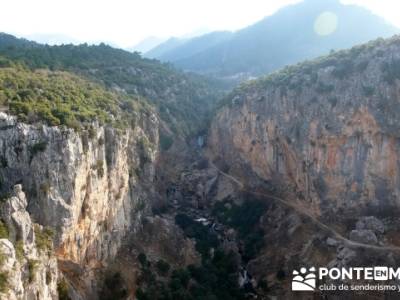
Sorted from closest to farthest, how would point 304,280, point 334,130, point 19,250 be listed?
point 19,250
point 304,280
point 334,130

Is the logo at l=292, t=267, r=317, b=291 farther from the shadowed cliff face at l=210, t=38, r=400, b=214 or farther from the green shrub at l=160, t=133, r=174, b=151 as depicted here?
the green shrub at l=160, t=133, r=174, b=151

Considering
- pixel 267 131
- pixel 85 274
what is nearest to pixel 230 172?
pixel 267 131

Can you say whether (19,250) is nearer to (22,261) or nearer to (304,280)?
(22,261)

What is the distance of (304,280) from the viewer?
57.6 meters

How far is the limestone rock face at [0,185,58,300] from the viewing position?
3105cm

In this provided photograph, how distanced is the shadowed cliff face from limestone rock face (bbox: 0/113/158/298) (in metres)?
28.4

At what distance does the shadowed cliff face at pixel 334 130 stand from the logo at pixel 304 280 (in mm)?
10799

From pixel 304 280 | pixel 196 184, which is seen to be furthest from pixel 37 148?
pixel 196 184

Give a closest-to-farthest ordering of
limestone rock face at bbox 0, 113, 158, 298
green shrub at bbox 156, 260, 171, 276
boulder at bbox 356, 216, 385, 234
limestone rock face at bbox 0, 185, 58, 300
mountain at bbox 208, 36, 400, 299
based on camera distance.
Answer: limestone rock face at bbox 0, 185, 58, 300 → limestone rock face at bbox 0, 113, 158, 298 → green shrub at bbox 156, 260, 171, 276 → boulder at bbox 356, 216, 385, 234 → mountain at bbox 208, 36, 400, 299

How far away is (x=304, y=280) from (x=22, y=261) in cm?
3552

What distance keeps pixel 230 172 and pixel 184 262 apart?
29838 mm

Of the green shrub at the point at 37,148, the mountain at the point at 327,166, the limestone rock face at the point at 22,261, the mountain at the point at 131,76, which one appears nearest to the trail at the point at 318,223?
the mountain at the point at 327,166

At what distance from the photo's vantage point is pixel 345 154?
66.8 m

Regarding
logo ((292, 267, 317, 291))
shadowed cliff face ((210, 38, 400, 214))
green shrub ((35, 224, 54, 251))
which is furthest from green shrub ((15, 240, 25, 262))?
shadowed cliff face ((210, 38, 400, 214))
